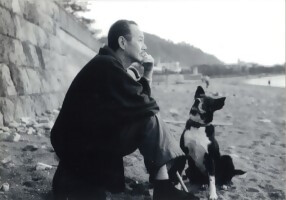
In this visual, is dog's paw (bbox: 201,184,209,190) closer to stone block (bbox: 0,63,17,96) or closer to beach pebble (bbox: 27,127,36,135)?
beach pebble (bbox: 27,127,36,135)

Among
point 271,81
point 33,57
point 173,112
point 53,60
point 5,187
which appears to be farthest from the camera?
point 271,81

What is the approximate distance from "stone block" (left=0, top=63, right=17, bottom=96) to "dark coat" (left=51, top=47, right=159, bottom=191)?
6.02 feet

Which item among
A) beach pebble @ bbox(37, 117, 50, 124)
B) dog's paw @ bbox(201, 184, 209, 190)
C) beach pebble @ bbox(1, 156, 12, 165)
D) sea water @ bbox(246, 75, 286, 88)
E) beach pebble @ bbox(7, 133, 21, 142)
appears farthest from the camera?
sea water @ bbox(246, 75, 286, 88)

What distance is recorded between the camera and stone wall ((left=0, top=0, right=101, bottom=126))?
12.5 ft

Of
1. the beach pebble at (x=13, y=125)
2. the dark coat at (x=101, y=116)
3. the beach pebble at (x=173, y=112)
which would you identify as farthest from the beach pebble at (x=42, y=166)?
the beach pebble at (x=173, y=112)

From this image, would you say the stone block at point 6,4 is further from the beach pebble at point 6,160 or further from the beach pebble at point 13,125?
the beach pebble at point 6,160

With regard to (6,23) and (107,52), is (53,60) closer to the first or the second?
(6,23)

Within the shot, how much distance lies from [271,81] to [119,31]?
14574 millimetres

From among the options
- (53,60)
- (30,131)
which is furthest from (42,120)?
(53,60)

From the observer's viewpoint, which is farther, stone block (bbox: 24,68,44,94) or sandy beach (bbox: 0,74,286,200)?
stone block (bbox: 24,68,44,94)

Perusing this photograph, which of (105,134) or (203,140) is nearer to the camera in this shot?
(105,134)

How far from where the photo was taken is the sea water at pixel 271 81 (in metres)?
15.2

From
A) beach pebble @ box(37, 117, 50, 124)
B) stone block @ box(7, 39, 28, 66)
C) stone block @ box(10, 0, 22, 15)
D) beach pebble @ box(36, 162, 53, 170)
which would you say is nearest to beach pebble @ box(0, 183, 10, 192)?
beach pebble @ box(36, 162, 53, 170)

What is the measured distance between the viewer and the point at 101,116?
2.08 meters
